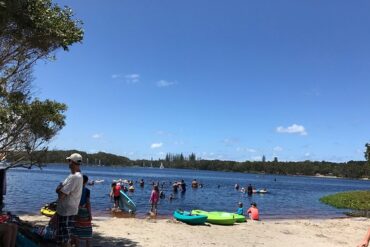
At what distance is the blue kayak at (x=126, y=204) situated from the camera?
26609mm

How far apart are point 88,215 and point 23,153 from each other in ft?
23.0

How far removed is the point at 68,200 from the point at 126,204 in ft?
62.0

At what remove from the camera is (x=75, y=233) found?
938 cm

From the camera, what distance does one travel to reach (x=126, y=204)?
26.8 metres

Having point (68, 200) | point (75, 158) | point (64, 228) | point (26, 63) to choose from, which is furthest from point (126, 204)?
point (75, 158)

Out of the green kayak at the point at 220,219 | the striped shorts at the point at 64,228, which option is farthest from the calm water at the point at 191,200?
the striped shorts at the point at 64,228

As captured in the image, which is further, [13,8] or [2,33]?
[2,33]

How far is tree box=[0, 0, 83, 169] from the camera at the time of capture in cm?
1007

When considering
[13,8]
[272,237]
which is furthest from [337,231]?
[13,8]

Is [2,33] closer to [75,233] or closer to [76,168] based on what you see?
[76,168]

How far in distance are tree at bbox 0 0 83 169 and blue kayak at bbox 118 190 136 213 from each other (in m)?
11.9

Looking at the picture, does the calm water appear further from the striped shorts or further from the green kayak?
the striped shorts

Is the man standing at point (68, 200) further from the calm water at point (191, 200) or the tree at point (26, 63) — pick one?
the calm water at point (191, 200)

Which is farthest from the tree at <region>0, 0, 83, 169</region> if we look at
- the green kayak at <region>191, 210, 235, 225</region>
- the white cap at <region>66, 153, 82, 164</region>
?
the green kayak at <region>191, 210, 235, 225</region>
